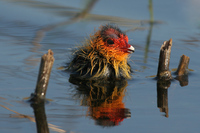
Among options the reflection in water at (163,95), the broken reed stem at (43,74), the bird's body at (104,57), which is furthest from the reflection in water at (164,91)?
the broken reed stem at (43,74)

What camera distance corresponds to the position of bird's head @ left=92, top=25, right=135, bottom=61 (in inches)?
282

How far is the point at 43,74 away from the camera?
558 cm

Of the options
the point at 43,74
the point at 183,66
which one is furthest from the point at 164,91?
the point at 43,74

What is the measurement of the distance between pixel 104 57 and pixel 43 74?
174cm

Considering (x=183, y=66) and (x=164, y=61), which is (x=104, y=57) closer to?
(x=164, y=61)

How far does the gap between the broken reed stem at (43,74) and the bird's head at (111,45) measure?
1.64 meters

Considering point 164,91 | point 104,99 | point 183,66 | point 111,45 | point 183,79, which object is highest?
point 111,45

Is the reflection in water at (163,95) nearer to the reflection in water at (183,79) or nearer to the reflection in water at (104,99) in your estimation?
the reflection in water at (183,79)

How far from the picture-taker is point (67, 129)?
5180mm

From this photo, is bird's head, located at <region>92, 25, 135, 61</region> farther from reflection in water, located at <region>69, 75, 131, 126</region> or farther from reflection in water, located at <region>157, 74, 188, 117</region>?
reflection in water, located at <region>157, 74, 188, 117</region>

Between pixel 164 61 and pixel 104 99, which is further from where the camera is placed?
pixel 164 61

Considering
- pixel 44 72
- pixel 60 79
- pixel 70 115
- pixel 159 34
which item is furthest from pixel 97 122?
pixel 159 34

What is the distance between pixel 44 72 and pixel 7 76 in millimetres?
1572

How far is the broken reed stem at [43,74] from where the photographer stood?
17.9 feet
